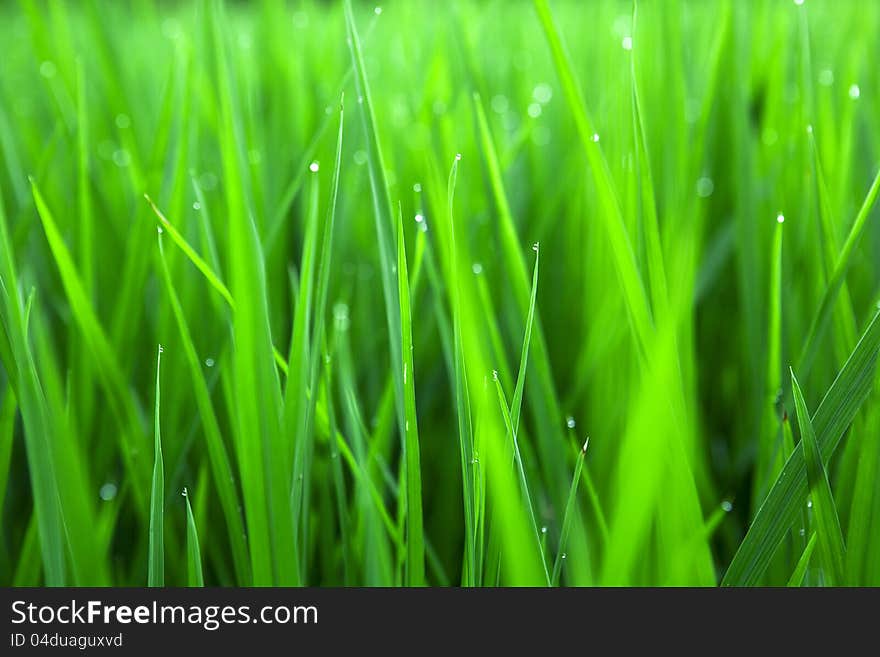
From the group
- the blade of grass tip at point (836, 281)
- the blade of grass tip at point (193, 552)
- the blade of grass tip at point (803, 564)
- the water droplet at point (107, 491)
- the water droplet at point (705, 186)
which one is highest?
the water droplet at point (705, 186)

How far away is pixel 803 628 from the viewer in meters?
0.26

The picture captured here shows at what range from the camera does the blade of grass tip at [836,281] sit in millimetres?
293

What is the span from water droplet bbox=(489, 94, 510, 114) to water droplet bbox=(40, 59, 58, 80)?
37cm

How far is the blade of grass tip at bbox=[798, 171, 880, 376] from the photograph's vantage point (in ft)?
0.96

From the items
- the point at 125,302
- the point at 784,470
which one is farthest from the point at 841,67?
the point at 125,302

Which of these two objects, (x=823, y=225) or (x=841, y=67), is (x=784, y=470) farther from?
(x=841, y=67)

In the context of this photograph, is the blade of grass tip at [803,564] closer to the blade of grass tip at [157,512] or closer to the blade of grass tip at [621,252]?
the blade of grass tip at [621,252]

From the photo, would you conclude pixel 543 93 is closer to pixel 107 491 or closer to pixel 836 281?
pixel 836 281

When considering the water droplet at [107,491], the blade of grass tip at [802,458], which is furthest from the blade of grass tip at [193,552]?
the blade of grass tip at [802,458]

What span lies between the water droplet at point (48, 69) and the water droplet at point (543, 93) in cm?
39

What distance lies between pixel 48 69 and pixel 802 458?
24.1 inches

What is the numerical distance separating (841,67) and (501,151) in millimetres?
357

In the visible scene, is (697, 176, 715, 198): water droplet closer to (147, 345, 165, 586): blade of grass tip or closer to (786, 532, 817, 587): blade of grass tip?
(786, 532, 817, 587): blade of grass tip

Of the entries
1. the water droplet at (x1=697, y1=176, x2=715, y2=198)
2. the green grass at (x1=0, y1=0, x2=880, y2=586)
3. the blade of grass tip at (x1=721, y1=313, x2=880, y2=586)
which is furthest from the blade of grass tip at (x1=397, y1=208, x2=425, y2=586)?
the water droplet at (x1=697, y1=176, x2=715, y2=198)
